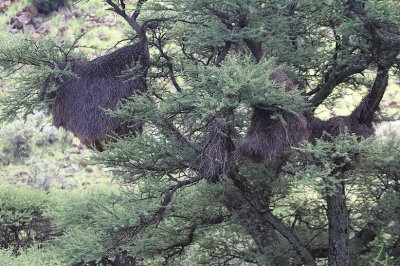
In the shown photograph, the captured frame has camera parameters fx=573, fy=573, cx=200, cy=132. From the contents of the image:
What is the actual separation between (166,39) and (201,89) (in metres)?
3.12

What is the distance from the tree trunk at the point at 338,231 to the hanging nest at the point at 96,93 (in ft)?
8.75

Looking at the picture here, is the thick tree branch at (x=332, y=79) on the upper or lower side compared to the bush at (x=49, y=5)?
lower

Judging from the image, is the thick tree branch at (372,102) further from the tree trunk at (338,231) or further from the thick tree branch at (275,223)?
the thick tree branch at (275,223)

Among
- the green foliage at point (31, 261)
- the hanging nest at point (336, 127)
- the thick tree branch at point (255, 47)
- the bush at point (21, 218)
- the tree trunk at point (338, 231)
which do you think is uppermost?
the thick tree branch at point (255, 47)

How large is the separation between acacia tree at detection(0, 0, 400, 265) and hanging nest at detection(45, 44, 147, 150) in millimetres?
308

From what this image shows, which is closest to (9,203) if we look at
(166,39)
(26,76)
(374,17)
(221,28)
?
(26,76)

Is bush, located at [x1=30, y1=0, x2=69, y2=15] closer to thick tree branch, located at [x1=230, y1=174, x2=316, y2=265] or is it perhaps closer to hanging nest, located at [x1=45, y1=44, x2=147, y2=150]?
hanging nest, located at [x1=45, y1=44, x2=147, y2=150]

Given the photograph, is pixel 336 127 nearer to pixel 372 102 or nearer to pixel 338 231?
pixel 372 102

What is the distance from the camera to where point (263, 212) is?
738cm

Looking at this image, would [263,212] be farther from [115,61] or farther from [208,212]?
[115,61]

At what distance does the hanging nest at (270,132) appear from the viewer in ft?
19.0

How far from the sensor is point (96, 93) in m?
7.33

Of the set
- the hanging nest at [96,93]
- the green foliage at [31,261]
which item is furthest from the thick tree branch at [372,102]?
the green foliage at [31,261]

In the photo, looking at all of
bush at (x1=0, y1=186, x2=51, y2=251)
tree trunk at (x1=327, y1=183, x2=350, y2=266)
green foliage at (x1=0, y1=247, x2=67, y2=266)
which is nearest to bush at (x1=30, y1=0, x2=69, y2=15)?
bush at (x1=0, y1=186, x2=51, y2=251)
